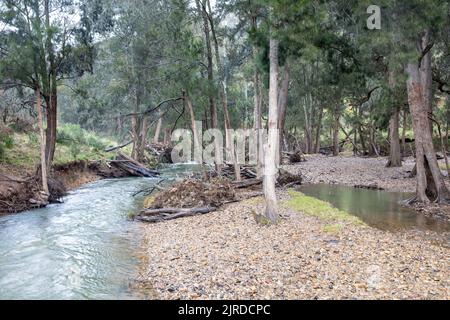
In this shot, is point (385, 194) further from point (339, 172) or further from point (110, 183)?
point (110, 183)

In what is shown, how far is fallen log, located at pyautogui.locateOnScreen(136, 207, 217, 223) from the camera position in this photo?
499 inches

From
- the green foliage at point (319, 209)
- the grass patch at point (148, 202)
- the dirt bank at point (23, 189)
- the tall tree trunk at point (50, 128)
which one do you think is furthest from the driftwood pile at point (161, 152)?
the green foliage at point (319, 209)

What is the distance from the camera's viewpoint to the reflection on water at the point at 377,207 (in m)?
10.6

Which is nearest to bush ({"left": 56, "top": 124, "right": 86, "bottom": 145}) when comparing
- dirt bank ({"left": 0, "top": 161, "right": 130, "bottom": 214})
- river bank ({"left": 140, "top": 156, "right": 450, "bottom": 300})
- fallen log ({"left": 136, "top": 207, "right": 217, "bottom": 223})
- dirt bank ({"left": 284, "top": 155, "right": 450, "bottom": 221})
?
dirt bank ({"left": 0, "top": 161, "right": 130, "bottom": 214})

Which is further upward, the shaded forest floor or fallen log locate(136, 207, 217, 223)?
the shaded forest floor

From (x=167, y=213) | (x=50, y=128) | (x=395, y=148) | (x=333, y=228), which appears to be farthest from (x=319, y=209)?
(x=395, y=148)

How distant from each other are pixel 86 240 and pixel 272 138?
5.75m

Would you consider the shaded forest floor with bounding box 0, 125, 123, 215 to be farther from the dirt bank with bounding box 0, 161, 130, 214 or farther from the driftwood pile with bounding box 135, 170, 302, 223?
the driftwood pile with bounding box 135, 170, 302, 223

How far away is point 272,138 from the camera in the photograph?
33.3ft

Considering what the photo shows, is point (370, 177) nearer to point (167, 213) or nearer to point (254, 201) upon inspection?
point (254, 201)

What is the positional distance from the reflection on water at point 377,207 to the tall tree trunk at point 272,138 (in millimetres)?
2892

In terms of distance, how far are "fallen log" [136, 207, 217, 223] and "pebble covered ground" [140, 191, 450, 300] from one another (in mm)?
1933
